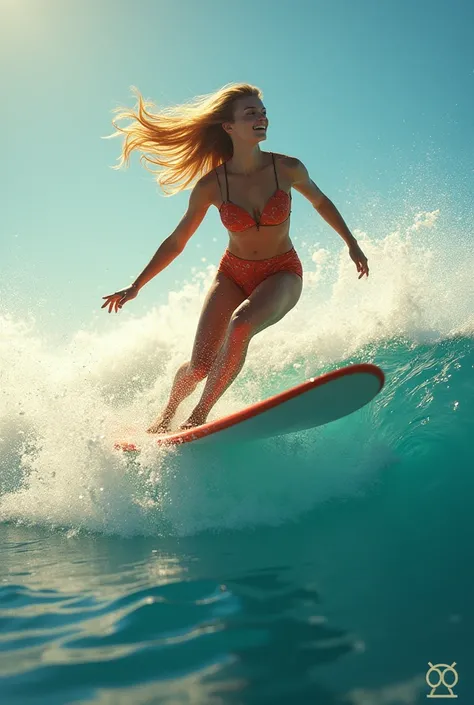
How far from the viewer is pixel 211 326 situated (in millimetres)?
4738

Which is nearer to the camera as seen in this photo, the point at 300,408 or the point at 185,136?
the point at 300,408

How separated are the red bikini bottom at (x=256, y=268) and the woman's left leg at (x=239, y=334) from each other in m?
0.21

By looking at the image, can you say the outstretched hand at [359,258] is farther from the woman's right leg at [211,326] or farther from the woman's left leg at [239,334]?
the woman's right leg at [211,326]

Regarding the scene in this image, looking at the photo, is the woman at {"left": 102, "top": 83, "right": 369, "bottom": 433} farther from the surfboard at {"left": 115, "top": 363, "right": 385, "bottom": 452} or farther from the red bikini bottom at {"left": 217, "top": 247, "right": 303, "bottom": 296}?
the surfboard at {"left": 115, "top": 363, "right": 385, "bottom": 452}

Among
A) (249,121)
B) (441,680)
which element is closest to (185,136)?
(249,121)

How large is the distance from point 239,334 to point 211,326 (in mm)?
645

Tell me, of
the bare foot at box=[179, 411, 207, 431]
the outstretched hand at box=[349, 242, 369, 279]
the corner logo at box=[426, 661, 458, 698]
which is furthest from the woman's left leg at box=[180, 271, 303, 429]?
the corner logo at box=[426, 661, 458, 698]

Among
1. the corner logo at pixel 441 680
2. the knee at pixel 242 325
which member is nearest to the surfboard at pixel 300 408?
the knee at pixel 242 325

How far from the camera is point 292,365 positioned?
8.56 metres

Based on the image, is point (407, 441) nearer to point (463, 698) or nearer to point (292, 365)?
point (463, 698)

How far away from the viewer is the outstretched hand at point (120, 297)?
14.7ft

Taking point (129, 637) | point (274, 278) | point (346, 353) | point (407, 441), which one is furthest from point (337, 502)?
point (346, 353)

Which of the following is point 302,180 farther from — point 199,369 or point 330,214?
point 199,369

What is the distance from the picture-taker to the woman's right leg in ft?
15.5
